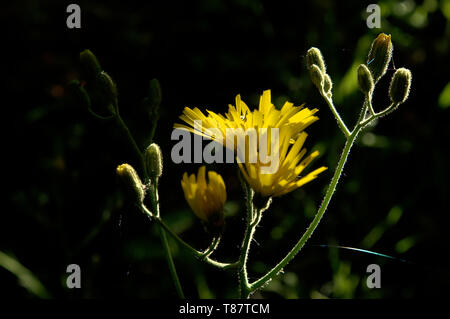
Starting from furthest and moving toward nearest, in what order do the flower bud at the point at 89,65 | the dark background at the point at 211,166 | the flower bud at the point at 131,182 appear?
the dark background at the point at 211,166
the flower bud at the point at 89,65
the flower bud at the point at 131,182

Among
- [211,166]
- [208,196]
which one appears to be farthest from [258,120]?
[211,166]

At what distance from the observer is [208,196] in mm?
1520

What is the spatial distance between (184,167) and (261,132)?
180 centimetres

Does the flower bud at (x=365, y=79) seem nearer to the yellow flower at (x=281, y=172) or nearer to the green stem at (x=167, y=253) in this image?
the yellow flower at (x=281, y=172)

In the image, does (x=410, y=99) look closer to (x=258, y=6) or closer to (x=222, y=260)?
(x=258, y=6)

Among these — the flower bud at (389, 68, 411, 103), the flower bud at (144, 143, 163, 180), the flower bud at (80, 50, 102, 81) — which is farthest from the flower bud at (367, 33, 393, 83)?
the flower bud at (80, 50, 102, 81)

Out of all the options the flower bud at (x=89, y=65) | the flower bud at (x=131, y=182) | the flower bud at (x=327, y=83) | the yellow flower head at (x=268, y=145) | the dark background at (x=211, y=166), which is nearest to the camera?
the yellow flower head at (x=268, y=145)

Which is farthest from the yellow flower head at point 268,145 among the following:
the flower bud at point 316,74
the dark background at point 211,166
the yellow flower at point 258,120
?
the dark background at point 211,166

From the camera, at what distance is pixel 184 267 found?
289 cm

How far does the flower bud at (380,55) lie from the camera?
1677 millimetres

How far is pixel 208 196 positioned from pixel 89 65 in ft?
2.62

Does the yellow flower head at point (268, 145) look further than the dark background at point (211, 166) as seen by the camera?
No

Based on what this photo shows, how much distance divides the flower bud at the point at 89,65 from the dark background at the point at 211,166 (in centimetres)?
84

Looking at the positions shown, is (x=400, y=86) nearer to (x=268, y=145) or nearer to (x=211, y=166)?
(x=268, y=145)
